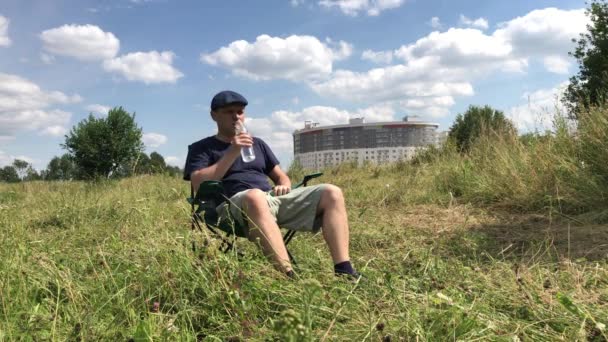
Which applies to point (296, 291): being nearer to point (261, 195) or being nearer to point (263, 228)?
point (263, 228)

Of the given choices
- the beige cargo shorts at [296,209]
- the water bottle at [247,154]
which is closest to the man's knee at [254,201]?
the beige cargo shorts at [296,209]

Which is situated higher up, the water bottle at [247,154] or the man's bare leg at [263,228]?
the water bottle at [247,154]

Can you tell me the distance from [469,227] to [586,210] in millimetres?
1082

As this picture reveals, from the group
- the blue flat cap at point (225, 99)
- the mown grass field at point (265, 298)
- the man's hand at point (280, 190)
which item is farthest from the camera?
the blue flat cap at point (225, 99)

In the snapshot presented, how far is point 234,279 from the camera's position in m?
1.67

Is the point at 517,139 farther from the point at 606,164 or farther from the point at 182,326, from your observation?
the point at 182,326

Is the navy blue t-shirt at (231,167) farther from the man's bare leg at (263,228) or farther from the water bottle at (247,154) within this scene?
the man's bare leg at (263,228)

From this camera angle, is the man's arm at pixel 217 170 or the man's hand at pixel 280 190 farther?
the man's hand at pixel 280 190

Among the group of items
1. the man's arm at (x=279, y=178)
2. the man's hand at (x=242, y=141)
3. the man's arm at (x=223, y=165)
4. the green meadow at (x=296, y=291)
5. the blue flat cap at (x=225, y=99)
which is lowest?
the green meadow at (x=296, y=291)

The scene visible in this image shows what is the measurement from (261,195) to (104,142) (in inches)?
844

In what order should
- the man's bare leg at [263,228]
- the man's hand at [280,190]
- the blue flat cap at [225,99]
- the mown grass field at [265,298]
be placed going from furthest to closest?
the blue flat cap at [225,99]
the man's hand at [280,190]
the man's bare leg at [263,228]
the mown grass field at [265,298]

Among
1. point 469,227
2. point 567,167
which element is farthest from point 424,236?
point 567,167

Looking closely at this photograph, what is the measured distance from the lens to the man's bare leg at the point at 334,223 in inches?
A: 81.5

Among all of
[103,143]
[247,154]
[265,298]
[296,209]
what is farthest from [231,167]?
[103,143]
